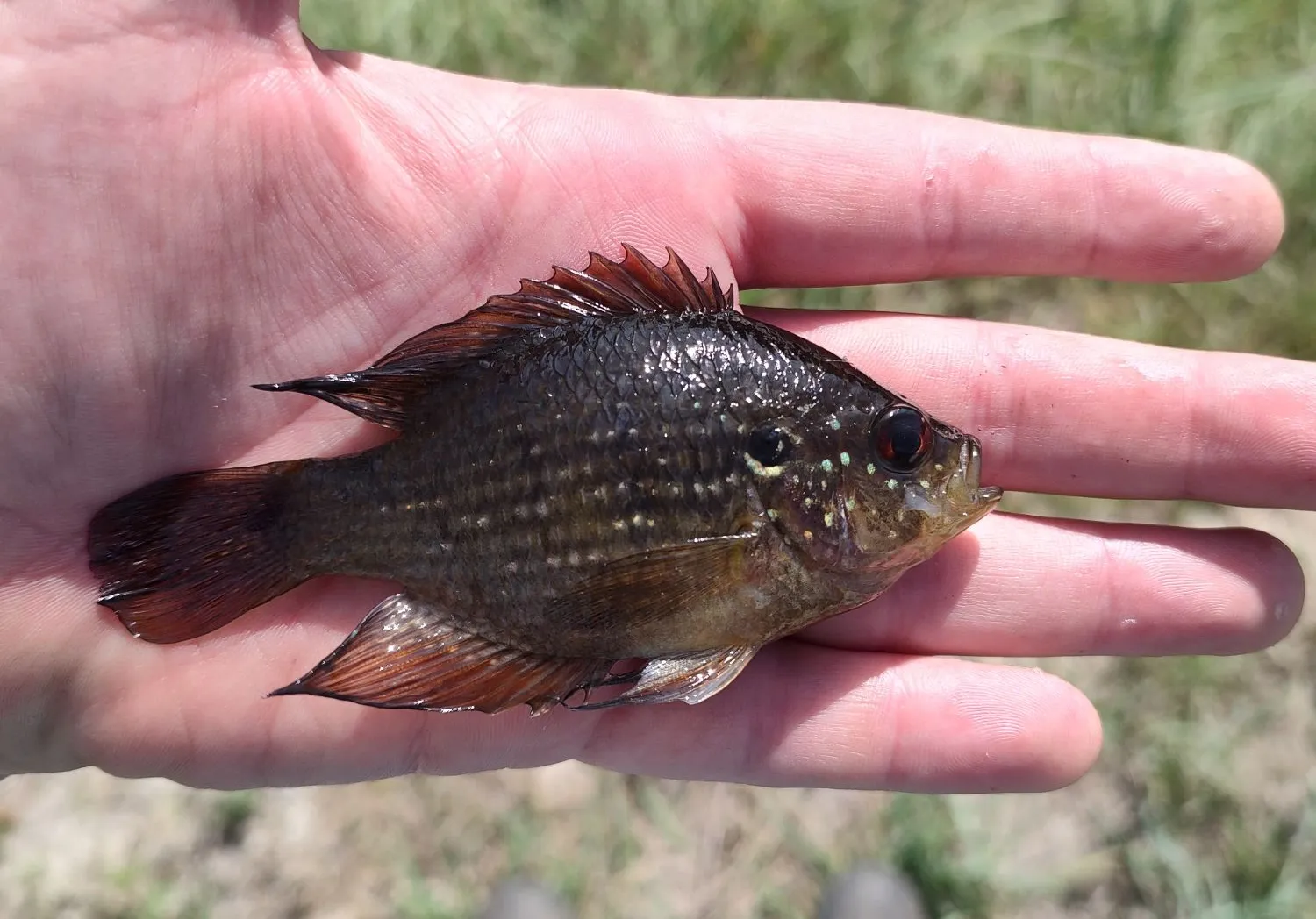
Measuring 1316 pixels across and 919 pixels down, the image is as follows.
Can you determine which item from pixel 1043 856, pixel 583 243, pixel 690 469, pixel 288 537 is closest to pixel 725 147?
pixel 583 243

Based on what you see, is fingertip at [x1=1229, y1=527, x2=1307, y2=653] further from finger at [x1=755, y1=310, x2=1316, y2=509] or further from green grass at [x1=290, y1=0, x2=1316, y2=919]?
green grass at [x1=290, y1=0, x2=1316, y2=919]

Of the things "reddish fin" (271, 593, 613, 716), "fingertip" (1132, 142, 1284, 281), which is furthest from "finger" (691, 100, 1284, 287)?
"reddish fin" (271, 593, 613, 716)

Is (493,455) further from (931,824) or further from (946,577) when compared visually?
(931,824)

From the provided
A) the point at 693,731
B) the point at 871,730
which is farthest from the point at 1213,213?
the point at 693,731

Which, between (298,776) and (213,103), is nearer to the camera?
(213,103)

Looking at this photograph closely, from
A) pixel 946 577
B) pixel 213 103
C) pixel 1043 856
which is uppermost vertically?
pixel 213 103

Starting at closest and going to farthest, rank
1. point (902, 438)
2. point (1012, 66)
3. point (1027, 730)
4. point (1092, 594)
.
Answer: point (902, 438) < point (1027, 730) < point (1092, 594) < point (1012, 66)

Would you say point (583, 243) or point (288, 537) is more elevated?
point (583, 243)

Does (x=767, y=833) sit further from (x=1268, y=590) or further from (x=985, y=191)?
(x=985, y=191)
